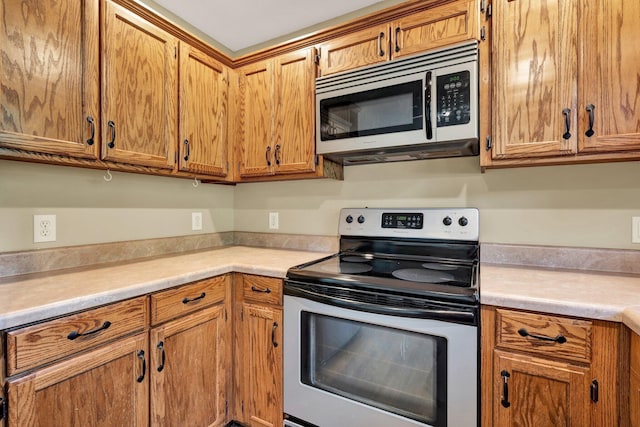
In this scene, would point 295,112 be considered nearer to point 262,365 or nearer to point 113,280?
point 113,280

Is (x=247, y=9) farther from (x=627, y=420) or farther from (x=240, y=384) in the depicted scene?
(x=627, y=420)

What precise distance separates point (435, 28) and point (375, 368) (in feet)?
5.16

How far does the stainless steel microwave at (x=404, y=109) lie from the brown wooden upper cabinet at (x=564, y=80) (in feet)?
0.43

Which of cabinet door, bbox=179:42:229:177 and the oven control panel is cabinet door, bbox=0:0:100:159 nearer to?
cabinet door, bbox=179:42:229:177

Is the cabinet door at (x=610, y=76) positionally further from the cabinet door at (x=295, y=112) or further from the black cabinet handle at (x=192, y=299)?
the black cabinet handle at (x=192, y=299)

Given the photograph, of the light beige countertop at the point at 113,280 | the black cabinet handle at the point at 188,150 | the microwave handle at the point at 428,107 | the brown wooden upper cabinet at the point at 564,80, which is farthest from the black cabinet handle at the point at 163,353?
the brown wooden upper cabinet at the point at 564,80

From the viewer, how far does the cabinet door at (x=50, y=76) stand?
1.11 meters

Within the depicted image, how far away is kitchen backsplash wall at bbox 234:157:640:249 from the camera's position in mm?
1392

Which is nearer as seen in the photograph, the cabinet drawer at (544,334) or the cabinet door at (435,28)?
the cabinet drawer at (544,334)

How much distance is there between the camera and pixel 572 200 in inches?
57.5

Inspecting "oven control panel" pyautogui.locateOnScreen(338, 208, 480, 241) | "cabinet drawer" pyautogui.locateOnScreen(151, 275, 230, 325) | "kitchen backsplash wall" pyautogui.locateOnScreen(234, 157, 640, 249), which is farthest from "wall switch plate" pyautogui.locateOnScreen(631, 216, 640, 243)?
"cabinet drawer" pyautogui.locateOnScreen(151, 275, 230, 325)

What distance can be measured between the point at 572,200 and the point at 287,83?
163 cm

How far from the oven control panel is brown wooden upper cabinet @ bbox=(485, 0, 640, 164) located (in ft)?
1.25

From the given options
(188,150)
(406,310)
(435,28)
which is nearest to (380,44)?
(435,28)
